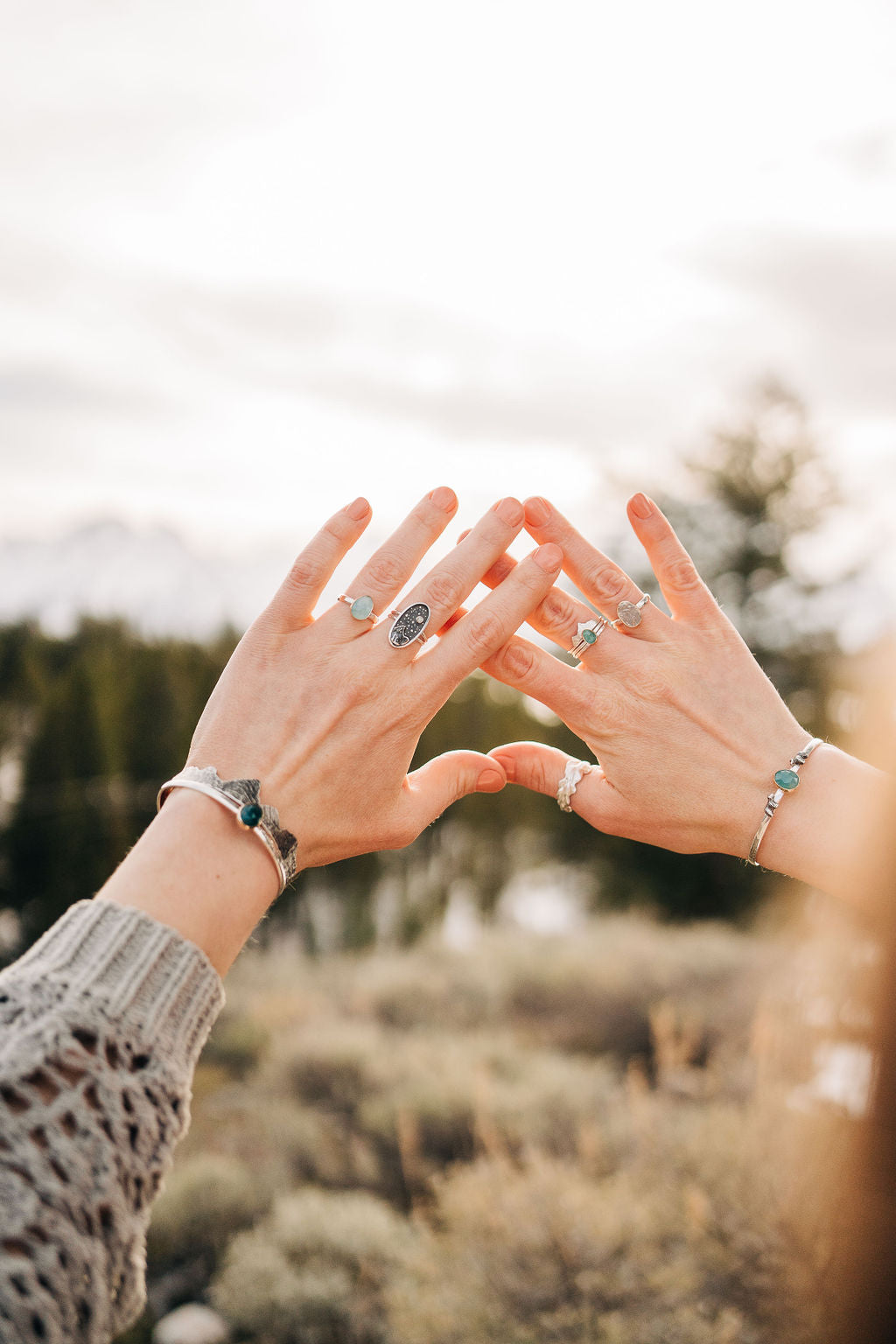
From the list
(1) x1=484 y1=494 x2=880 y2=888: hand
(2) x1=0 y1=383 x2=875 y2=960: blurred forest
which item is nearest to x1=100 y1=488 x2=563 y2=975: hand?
(1) x1=484 y1=494 x2=880 y2=888: hand

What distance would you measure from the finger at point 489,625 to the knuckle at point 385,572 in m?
0.17

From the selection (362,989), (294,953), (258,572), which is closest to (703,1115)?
(362,989)

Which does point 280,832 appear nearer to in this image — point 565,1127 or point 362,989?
point 565,1127

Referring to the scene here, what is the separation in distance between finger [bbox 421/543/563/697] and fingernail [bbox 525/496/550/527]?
109 millimetres

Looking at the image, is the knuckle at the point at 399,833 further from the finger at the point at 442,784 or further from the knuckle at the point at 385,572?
the knuckle at the point at 385,572

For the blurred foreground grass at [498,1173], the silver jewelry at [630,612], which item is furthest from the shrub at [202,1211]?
the silver jewelry at [630,612]

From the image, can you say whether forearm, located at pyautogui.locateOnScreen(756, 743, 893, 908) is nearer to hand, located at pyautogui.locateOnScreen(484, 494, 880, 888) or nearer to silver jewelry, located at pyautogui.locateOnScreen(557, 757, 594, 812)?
hand, located at pyautogui.locateOnScreen(484, 494, 880, 888)

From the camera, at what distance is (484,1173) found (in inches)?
147

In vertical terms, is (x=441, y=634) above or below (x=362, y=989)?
above

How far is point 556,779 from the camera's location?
206 cm

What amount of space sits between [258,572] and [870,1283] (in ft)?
24.7

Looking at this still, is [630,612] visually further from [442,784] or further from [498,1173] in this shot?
[498,1173]

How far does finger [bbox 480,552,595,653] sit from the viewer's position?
207cm

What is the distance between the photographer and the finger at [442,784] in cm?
178
